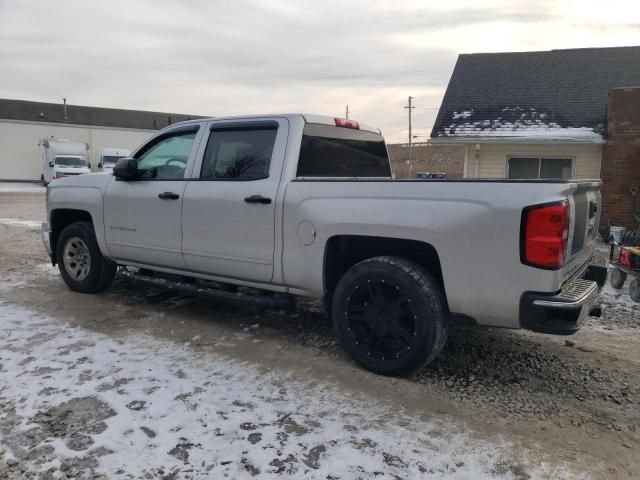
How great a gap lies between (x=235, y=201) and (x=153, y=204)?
3.68ft

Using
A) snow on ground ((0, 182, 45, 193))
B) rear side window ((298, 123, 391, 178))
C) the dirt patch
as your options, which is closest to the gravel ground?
the dirt patch

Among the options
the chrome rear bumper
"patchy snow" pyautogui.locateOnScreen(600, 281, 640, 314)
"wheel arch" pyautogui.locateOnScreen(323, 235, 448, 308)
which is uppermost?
"wheel arch" pyautogui.locateOnScreen(323, 235, 448, 308)

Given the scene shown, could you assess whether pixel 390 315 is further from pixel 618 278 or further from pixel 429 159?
pixel 429 159

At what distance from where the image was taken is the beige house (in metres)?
13.6

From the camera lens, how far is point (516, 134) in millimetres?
13719

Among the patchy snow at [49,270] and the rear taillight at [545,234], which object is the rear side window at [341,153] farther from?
the patchy snow at [49,270]

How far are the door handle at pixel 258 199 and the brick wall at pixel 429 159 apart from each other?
32037mm

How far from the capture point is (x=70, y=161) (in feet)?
107

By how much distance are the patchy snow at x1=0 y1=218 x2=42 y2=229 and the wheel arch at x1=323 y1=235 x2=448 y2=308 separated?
10.9m

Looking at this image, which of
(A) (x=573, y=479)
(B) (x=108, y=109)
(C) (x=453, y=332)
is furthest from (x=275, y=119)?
(B) (x=108, y=109)

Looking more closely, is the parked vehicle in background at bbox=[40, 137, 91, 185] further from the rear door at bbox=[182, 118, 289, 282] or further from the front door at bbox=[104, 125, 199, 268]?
the rear door at bbox=[182, 118, 289, 282]

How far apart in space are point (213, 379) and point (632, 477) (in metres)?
2.67

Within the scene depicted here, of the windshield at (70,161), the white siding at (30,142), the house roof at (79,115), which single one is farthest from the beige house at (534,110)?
the house roof at (79,115)

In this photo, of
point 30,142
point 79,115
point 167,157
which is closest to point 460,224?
point 167,157
